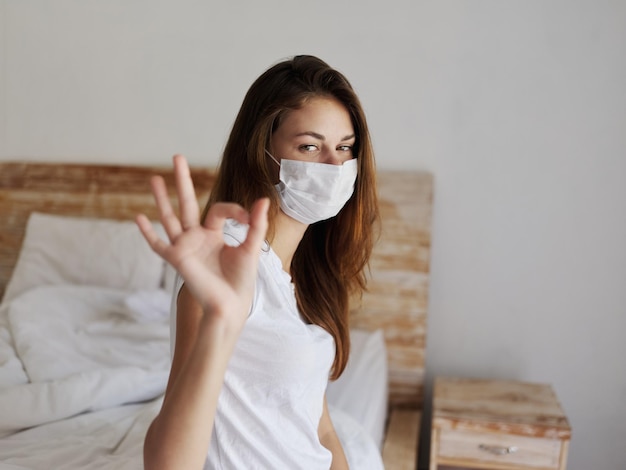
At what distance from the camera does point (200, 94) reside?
2.54 metres

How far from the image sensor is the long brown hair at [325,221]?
121 centimetres

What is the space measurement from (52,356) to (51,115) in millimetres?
1173

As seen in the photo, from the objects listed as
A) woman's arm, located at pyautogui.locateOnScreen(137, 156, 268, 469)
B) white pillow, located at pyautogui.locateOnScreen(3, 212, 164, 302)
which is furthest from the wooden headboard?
woman's arm, located at pyautogui.locateOnScreen(137, 156, 268, 469)

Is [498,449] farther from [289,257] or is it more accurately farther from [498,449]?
[289,257]

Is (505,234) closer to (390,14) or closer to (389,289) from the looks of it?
(389,289)

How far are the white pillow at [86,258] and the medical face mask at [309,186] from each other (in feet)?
4.21

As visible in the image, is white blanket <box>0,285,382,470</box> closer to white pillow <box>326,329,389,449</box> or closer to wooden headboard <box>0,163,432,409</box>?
white pillow <box>326,329,389,449</box>

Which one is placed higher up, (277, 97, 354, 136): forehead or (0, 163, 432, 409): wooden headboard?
(277, 97, 354, 136): forehead

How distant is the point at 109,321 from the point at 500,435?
120 centimetres

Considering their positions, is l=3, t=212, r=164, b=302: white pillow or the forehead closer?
the forehead

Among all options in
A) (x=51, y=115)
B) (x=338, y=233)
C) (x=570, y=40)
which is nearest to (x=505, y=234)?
(x=570, y=40)

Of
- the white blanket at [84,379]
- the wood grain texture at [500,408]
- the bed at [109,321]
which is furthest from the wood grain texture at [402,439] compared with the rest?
the white blanket at [84,379]

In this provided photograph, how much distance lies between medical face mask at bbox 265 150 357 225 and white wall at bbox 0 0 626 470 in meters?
1.20

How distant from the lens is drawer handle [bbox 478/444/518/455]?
1.95m
